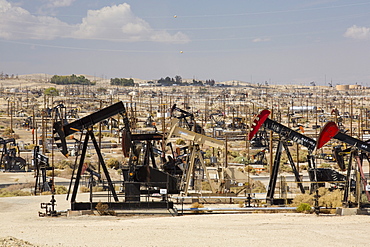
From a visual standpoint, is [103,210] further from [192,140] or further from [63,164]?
[63,164]

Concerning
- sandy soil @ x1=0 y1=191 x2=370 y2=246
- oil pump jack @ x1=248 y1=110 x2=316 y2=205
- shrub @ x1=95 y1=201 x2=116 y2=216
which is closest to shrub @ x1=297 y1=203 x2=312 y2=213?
sandy soil @ x1=0 y1=191 x2=370 y2=246

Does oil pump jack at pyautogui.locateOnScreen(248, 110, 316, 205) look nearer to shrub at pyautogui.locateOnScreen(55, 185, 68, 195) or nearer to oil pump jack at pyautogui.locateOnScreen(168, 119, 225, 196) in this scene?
oil pump jack at pyautogui.locateOnScreen(168, 119, 225, 196)

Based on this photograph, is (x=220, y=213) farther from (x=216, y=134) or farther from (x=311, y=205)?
(x=216, y=134)

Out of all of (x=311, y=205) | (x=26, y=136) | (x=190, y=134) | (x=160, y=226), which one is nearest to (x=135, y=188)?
(x=190, y=134)

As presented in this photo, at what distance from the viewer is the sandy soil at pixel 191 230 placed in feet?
44.4

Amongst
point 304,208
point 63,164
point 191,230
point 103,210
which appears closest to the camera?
point 191,230

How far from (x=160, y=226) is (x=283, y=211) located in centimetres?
574

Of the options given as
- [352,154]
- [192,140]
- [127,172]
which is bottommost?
[127,172]

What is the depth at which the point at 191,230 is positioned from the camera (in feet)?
50.0

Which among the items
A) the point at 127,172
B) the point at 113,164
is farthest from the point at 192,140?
the point at 113,164

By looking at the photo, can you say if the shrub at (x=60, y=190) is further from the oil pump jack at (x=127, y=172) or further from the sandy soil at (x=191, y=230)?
the sandy soil at (x=191, y=230)

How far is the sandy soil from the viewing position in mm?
13547

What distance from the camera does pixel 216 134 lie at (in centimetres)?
6450

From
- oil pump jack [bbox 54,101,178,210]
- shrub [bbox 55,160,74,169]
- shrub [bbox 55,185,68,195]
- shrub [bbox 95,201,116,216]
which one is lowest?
shrub [bbox 55,185,68,195]
